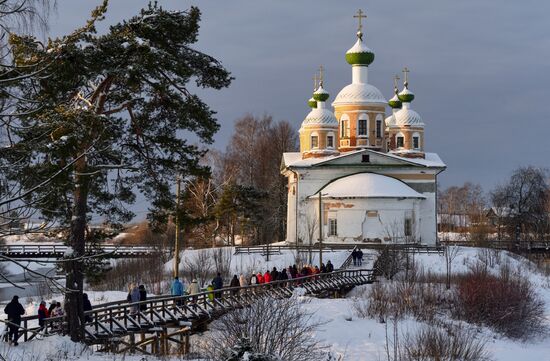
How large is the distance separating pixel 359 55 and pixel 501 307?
26.9m

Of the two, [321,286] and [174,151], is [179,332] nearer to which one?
[174,151]

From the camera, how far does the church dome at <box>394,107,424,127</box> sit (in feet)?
182

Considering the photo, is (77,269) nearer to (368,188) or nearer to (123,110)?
(123,110)

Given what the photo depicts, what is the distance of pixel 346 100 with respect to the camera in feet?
173

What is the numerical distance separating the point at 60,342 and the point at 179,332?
5.22 metres

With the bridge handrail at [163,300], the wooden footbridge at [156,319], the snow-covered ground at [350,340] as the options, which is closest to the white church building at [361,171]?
the snow-covered ground at [350,340]

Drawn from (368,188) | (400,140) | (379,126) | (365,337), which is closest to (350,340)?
(365,337)

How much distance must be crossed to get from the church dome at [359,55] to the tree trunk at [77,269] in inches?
1479

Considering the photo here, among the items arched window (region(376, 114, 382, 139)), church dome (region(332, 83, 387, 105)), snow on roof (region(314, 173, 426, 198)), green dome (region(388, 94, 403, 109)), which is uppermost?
green dome (region(388, 94, 403, 109))

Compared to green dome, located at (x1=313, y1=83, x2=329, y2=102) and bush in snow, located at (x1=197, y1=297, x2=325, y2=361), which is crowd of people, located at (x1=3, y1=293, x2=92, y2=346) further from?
green dome, located at (x1=313, y1=83, x2=329, y2=102)

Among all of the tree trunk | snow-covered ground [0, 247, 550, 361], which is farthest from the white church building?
the tree trunk

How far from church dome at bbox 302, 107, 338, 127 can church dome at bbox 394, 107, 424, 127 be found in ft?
15.5

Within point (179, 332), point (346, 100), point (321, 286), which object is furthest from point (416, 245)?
point (179, 332)

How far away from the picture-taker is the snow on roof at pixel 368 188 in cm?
4728
